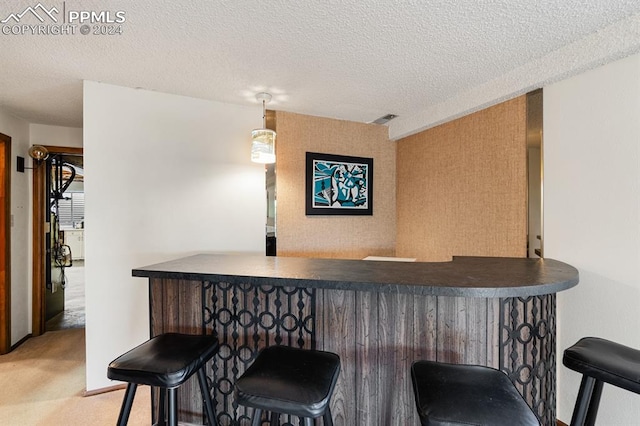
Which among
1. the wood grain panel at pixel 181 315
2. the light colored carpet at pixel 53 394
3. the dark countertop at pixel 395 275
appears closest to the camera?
the dark countertop at pixel 395 275

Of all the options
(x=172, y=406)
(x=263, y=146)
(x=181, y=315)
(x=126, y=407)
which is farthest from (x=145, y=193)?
(x=172, y=406)

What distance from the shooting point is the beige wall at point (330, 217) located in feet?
9.63

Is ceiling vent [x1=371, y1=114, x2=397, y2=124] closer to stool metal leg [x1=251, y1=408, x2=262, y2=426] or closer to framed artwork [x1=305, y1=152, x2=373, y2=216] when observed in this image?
framed artwork [x1=305, y1=152, x2=373, y2=216]

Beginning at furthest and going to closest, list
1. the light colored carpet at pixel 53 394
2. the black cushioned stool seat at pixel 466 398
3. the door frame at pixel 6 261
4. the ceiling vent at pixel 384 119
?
1. the ceiling vent at pixel 384 119
2. the door frame at pixel 6 261
3. the light colored carpet at pixel 53 394
4. the black cushioned stool seat at pixel 466 398

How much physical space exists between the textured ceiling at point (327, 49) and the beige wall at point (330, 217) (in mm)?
492

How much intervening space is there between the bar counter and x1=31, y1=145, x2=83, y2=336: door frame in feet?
8.22

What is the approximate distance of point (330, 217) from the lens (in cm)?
314

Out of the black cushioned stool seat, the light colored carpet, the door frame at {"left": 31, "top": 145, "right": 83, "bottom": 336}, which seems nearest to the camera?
the black cushioned stool seat

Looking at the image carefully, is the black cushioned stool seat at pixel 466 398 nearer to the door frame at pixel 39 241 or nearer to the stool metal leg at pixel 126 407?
the stool metal leg at pixel 126 407

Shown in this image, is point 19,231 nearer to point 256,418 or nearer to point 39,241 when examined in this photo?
point 39,241

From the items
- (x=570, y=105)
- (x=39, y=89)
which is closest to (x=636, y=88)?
(x=570, y=105)

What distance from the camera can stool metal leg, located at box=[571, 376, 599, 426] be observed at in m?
1.21

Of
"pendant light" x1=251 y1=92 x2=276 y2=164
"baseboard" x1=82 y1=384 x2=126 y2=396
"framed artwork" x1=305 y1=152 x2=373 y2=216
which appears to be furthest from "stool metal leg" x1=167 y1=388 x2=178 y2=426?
"framed artwork" x1=305 y1=152 x2=373 y2=216

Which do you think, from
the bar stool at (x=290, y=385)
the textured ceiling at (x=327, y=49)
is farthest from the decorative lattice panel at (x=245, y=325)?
the textured ceiling at (x=327, y=49)
